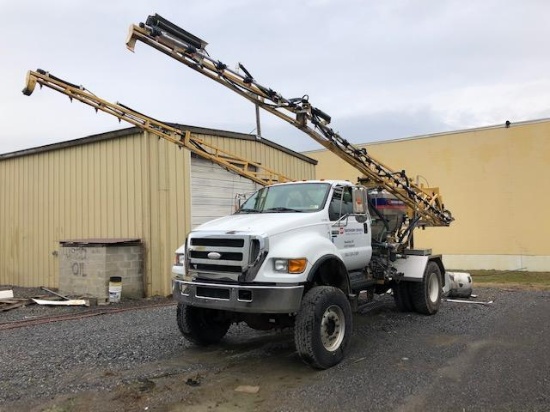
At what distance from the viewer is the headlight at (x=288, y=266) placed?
618 cm

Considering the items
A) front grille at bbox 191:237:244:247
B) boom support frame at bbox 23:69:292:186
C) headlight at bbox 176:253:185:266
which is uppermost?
boom support frame at bbox 23:69:292:186

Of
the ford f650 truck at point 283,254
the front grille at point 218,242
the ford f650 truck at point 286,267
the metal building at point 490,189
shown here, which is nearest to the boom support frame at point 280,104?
the ford f650 truck at point 283,254

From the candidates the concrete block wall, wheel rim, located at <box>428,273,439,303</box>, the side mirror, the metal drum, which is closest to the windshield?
the side mirror

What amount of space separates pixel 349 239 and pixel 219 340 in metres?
2.63

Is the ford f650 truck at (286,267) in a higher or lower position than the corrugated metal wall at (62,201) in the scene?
lower

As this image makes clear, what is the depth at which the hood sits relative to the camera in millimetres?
6412

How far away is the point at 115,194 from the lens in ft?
45.9

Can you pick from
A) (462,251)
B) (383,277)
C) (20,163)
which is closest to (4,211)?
(20,163)

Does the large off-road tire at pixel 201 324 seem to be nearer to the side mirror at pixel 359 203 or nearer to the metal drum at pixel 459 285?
the side mirror at pixel 359 203

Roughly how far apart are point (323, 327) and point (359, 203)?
231cm

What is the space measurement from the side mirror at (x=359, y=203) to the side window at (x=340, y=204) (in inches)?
4.5

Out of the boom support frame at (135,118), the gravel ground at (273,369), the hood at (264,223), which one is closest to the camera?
the gravel ground at (273,369)

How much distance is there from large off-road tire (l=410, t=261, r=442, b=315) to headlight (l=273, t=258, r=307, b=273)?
4.85m

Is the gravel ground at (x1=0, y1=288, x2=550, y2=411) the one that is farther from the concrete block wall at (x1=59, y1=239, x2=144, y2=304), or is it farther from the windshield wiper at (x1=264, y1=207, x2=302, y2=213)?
the concrete block wall at (x1=59, y1=239, x2=144, y2=304)
